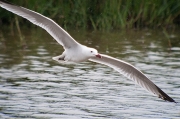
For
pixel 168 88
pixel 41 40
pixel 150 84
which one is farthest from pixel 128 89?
pixel 41 40

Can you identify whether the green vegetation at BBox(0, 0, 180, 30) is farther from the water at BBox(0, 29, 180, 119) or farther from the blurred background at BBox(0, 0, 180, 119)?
the water at BBox(0, 29, 180, 119)

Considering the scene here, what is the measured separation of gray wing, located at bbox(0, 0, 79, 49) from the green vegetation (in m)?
Answer: 7.28

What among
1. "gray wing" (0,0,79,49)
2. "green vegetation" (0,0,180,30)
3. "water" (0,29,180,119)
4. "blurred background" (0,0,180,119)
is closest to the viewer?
"gray wing" (0,0,79,49)

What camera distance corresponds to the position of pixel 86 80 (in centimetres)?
1138

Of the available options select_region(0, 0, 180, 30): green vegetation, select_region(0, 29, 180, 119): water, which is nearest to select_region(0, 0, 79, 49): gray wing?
select_region(0, 29, 180, 119): water

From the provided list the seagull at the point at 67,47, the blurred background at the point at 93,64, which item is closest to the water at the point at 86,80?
the blurred background at the point at 93,64

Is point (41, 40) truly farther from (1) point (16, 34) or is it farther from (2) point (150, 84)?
(2) point (150, 84)

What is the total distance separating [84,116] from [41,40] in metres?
7.14

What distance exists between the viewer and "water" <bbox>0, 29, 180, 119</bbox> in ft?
30.0

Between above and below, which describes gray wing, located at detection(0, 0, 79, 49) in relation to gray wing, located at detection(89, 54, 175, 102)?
above

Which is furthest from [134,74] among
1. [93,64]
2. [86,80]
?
[93,64]

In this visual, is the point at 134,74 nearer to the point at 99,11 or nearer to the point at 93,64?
the point at 93,64

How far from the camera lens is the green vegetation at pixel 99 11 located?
16516 millimetres

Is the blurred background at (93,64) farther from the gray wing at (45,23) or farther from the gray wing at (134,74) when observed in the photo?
the gray wing at (45,23)
